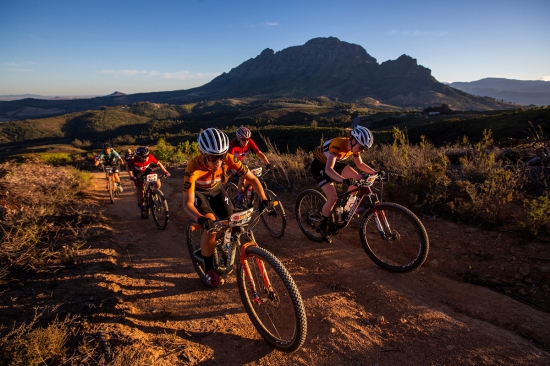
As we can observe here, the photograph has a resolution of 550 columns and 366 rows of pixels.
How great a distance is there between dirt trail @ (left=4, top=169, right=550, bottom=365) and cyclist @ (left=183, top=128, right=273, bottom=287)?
2.63 feet

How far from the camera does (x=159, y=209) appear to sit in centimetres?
730

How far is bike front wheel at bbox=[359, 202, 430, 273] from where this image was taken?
13.9ft

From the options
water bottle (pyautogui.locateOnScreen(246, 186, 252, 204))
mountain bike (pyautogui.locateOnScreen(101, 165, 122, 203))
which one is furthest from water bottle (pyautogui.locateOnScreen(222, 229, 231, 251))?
mountain bike (pyautogui.locateOnScreen(101, 165, 122, 203))

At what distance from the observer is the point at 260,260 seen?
3.19 m

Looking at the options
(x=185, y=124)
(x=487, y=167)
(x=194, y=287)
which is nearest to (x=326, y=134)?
(x=487, y=167)

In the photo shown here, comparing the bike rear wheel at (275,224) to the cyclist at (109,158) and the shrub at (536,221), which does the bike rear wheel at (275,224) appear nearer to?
the shrub at (536,221)

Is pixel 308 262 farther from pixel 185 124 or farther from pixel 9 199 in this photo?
pixel 185 124

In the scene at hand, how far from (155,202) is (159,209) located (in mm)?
256

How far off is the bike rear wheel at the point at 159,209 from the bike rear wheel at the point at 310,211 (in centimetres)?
346

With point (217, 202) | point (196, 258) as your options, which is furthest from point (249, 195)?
point (196, 258)

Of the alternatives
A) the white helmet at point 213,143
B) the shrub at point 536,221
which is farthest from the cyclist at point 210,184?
the shrub at point 536,221

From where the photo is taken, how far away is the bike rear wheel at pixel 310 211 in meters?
5.75

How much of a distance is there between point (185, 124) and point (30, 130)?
59.1 m

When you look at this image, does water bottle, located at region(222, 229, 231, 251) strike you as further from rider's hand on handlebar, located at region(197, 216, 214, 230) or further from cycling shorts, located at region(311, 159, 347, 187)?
cycling shorts, located at region(311, 159, 347, 187)
